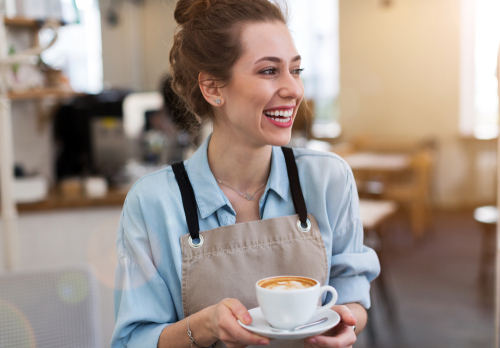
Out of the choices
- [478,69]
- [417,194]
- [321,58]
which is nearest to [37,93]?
[417,194]

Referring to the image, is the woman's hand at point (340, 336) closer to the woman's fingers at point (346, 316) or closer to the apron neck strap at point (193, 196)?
the woman's fingers at point (346, 316)

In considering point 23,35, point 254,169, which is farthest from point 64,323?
point 23,35

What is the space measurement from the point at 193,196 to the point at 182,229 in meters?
0.08

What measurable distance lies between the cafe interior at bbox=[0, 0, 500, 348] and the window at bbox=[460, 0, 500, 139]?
2 cm

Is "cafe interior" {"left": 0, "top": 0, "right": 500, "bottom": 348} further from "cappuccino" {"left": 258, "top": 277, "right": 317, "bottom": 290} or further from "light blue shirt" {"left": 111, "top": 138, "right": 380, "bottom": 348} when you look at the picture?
"cappuccino" {"left": 258, "top": 277, "right": 317, "bottom": 290}

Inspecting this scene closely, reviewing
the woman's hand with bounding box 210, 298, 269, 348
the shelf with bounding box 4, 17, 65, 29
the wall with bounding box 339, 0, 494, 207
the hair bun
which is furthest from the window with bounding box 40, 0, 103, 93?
the woman's hand with bounding box 210, 298, 269, 348

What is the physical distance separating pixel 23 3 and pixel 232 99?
6.33ft

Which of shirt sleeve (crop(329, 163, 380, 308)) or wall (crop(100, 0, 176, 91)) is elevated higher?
wall (crop(100, 0, 176, 91))

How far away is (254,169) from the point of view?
1.21 metres

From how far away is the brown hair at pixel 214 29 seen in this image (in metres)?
1.11

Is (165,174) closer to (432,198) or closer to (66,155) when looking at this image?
(66,155)

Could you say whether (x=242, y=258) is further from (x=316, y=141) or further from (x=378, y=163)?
(x=316, y=141)

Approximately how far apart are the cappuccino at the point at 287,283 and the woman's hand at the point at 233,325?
62mm

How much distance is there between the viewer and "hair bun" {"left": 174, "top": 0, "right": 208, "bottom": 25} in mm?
1173
